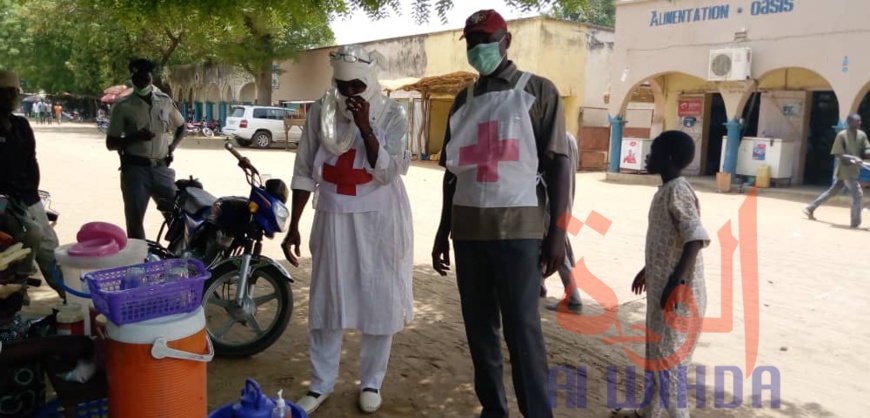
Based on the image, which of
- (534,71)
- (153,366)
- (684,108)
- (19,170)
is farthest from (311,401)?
(684,108)

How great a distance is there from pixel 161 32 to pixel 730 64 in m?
12.1

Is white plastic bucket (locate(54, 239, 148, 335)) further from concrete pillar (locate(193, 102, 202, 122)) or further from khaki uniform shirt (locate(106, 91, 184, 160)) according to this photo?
concrete pillar (locate(193, 102, 202, 122))

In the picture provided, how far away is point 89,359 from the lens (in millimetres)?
2541

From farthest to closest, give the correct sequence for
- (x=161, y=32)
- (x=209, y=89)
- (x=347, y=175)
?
(x=209, y=89)
(x=161, y=32)
(x=347, y=175)

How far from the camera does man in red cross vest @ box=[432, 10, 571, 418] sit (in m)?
2.76

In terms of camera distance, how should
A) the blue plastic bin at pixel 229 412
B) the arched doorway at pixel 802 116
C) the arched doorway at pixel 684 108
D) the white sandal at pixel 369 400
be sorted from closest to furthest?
the blue plastic bin at pixel 229 412, the white sandal at pixel 369 400, the arched doorway at pixel 802 116, the arched doorway at pixel 684 108

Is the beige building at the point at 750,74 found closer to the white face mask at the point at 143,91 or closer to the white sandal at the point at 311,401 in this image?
the white face mask at the point at 143,91

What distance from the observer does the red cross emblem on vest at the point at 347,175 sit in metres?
3.16

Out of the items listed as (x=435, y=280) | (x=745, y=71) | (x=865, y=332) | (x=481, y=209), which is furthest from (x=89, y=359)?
(x=745, y=71)

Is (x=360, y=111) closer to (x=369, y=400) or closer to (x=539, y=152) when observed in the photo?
(x=539, y=152)

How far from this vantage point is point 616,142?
57.9 ft

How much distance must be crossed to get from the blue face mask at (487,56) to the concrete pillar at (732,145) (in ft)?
46.6

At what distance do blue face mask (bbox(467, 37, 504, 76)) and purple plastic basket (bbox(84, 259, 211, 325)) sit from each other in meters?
1.41

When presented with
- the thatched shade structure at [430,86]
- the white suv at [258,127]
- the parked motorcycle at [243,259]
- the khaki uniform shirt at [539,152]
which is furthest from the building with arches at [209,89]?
the khaki uniform shirt at [539,152]
